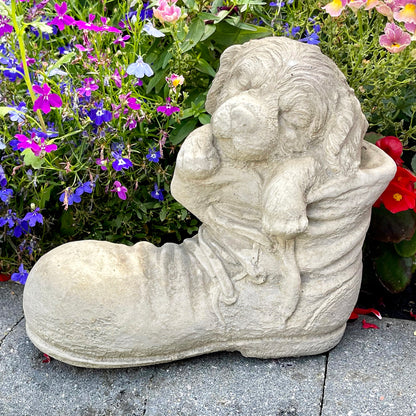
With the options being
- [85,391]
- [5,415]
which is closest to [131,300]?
[85,391]

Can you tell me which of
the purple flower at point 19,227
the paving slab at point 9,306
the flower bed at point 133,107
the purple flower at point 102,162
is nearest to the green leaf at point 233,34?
the flower bed at point 133,107

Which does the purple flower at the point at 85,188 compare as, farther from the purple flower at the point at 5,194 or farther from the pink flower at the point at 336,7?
the pink flower at the point at 336,7

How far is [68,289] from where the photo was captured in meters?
2.05

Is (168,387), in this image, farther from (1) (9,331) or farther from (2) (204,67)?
(2) (204,67)

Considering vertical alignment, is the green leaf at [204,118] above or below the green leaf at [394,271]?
above

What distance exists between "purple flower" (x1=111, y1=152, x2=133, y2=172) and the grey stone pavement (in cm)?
73

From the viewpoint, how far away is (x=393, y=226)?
8.59 feet

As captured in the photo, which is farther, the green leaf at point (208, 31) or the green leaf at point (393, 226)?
the green leaf at point (393, 226)

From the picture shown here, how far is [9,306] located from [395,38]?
1.80 metres

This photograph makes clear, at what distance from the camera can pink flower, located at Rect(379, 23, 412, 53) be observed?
2238 mm

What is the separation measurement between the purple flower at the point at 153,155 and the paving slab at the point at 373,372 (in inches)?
39.1

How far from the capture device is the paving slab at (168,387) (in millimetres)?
2049

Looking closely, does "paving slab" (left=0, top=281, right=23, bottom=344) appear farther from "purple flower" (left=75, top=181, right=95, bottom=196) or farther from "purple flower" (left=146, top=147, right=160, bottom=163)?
"purple flower" (left=146, top=147, right=160, bottom=163)

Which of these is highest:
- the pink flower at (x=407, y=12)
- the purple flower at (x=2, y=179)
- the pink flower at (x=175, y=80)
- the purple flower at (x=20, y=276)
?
the pink flower at (x=407, y=12)
